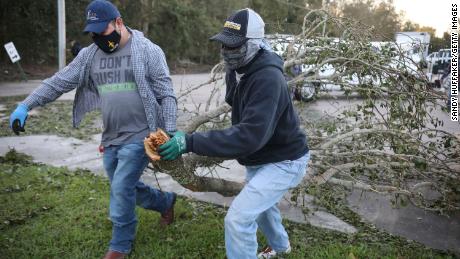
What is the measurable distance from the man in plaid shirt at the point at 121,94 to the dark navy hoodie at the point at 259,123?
30.4 inches

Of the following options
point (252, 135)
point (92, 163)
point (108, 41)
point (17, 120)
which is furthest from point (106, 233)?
point (92, 163)

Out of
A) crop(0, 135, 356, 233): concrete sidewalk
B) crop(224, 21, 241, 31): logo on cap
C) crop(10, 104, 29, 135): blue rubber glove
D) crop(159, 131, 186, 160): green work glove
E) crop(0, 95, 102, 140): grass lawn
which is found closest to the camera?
crop(159, 131, 186, 160): green work glove

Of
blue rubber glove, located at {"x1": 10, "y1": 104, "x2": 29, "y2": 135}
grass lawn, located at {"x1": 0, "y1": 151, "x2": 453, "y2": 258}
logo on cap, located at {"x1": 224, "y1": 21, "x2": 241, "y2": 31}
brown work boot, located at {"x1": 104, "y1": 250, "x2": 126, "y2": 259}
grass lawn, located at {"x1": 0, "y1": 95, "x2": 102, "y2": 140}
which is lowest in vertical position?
grass lawn, located at {"x1": 0, "y1": 95, "x2": 102, "y2": 140}

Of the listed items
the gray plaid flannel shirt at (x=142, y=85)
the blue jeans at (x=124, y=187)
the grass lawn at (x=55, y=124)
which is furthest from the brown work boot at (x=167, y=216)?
the grass lawn at (x=55, y=124)

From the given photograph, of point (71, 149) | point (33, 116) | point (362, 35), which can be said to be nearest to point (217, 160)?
point (362, 35)

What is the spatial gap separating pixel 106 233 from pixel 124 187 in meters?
0.93

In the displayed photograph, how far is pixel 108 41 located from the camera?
3.51 m

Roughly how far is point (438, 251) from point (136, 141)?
291 centimetres

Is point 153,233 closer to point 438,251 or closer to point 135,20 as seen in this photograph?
point 438,251

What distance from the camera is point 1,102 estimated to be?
39.3ft

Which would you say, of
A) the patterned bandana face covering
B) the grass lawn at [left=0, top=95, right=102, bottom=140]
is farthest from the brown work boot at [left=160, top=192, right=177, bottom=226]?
the grass lawn at [left=0, top=95, right=102, bottom=140]

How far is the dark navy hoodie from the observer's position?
269 centimetres

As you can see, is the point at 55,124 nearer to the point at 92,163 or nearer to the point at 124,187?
the point at 92,163

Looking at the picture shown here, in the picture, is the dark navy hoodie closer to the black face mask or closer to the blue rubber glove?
the black face mask
